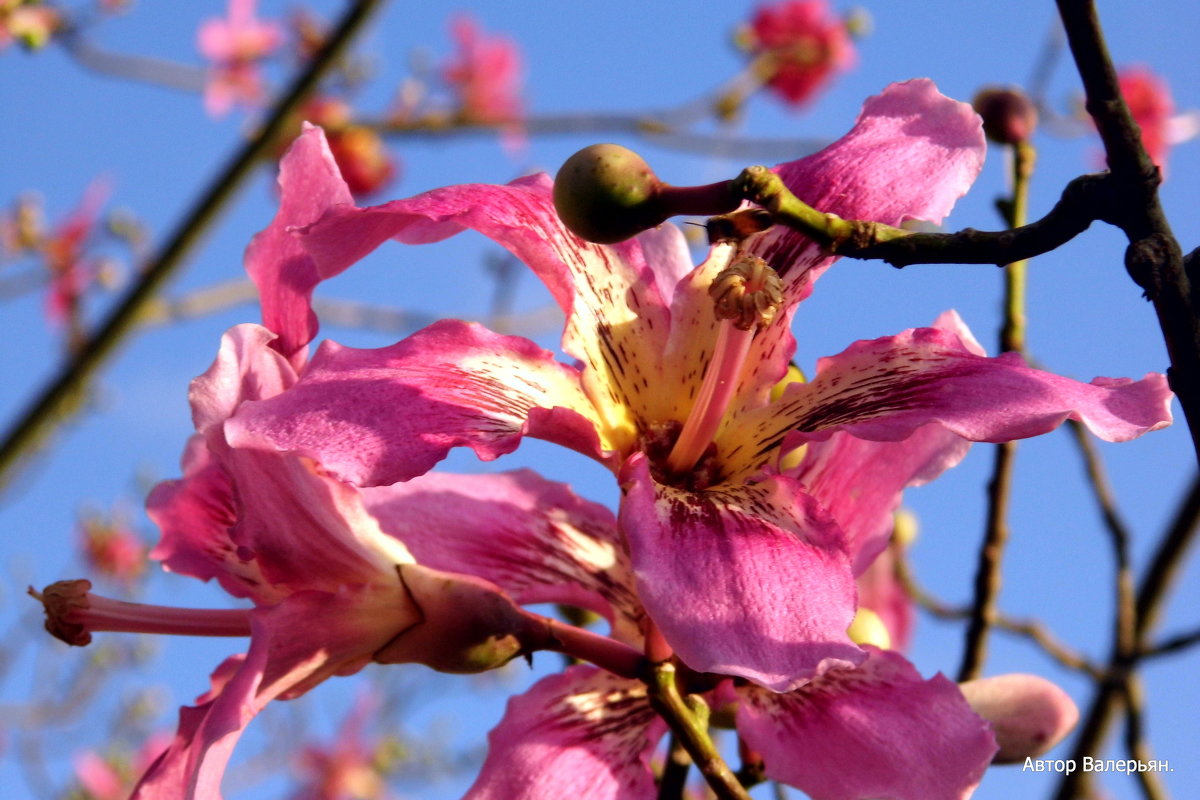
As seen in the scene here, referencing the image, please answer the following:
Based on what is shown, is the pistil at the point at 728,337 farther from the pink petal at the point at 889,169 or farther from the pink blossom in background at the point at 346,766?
the pink blossom in background at the point at 346,766

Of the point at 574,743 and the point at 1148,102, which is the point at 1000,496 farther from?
the point at 1148,102

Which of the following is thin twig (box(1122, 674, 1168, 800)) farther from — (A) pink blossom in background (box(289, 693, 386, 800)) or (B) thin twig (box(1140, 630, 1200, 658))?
(A) pink blossom in background (box(289, 693, 386, 800))

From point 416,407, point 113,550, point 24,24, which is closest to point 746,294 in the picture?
point 416,407


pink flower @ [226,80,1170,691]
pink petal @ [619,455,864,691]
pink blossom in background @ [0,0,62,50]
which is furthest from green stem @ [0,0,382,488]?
pink petal @ [619,455,864,691]

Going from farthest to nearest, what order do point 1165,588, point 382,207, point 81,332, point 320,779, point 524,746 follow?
1. point 320,779
2. point 81,332
3. point 1165,588
4. point 524,746
5. point 382,207

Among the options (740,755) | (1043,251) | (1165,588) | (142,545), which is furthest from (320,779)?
(1043,251)

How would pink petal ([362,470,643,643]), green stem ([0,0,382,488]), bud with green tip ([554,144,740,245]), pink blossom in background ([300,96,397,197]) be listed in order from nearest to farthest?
bud with green tip ([554,144,740,245]), pink petal ([362,470,643,643]), green stem ([0,0,382,488]), pink blossom in background ([300,96,397,197])

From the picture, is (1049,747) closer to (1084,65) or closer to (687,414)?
(687,414)
